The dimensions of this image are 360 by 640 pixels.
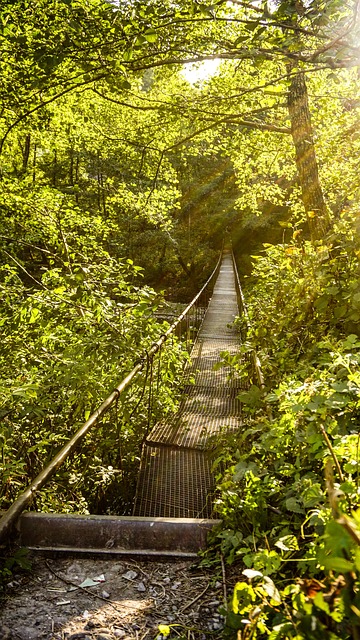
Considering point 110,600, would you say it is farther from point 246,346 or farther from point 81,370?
point 246,346

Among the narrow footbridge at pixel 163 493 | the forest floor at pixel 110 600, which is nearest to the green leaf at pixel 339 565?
the forest floor at pixel 110 600

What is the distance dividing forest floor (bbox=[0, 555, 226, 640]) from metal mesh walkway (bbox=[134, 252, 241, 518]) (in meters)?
0.96

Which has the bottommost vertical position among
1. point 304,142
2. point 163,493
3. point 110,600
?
point 163,493

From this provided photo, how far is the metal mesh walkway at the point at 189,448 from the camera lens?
3555mm

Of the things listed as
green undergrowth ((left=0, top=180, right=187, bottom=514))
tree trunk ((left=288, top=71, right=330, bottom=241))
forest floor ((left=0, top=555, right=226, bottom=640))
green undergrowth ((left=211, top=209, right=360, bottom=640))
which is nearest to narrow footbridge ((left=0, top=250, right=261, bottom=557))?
forest floor ((left=0, top=555, right=226, bottom=640))

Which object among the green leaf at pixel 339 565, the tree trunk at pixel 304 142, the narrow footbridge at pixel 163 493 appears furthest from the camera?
the tree trunk at pixel 304 142

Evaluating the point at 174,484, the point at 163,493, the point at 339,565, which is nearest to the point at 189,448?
the point at 174,484

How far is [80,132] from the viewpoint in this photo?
674 inches

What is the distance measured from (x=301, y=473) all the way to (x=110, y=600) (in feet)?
3.42

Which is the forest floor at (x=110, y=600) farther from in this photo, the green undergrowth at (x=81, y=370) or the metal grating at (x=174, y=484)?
the green undergrowth at (x=81, y=370)

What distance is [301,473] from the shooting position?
7.41ft

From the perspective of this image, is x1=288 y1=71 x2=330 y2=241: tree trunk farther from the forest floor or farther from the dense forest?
the forest floor

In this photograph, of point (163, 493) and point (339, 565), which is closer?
point (339, 565)

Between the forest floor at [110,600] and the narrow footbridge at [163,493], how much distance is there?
0.37ft
